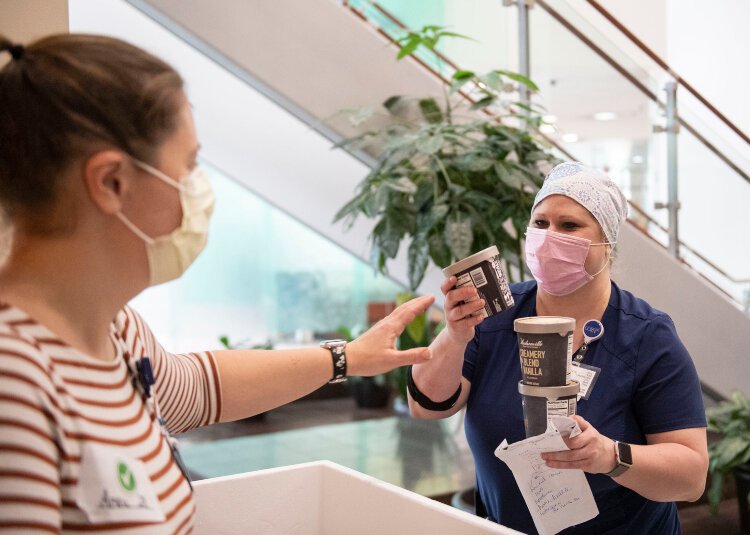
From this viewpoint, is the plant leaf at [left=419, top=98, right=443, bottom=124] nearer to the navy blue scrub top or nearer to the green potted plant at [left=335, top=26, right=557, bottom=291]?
the green potted plant at [left=335, top=26, right=557, bottom=291]

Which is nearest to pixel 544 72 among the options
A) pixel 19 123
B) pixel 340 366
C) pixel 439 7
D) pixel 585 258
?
pixel 439 7

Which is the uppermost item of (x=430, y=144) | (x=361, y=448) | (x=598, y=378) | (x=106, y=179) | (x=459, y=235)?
(x=430, y=144)

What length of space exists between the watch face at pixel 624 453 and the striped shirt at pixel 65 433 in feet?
2.98

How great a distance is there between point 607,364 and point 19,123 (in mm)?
1392

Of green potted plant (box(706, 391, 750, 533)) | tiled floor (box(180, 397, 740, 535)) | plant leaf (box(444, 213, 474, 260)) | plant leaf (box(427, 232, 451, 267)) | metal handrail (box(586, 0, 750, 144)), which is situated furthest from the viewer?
tiled floor (box(180, 397, 740, 535))

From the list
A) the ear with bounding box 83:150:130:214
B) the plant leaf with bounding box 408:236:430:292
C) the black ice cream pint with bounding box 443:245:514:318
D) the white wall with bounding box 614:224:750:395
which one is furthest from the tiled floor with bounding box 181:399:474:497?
the ear with bounding box 83:150:130:214

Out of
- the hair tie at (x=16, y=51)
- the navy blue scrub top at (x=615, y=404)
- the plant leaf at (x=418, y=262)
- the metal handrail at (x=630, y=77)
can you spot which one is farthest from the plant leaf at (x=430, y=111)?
the hair tie at (x=16, y=51)

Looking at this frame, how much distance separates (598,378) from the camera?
1896mm

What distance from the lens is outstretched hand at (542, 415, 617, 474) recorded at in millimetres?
1530

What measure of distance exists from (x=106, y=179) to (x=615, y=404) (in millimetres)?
1296

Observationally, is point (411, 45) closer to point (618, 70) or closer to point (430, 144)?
point (430, 144)

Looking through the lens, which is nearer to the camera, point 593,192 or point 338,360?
point 338,360

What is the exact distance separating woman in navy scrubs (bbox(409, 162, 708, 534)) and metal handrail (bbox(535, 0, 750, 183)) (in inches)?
104

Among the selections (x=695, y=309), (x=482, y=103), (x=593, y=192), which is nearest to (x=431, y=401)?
(x=593, y=192)
